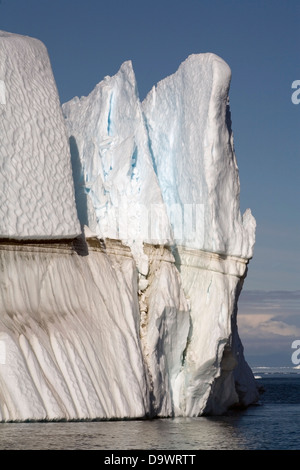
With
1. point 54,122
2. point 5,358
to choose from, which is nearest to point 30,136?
point 54,122

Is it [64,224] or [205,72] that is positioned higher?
[205,72]

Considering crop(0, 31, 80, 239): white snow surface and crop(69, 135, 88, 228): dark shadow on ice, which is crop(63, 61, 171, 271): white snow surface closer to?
crop(69, 135, 88, 228): dark shadow on ice

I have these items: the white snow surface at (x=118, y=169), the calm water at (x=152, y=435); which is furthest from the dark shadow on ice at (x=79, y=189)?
the calm water at (x=152, y=435)

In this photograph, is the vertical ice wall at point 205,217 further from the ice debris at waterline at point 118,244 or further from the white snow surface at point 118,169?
the white snow surface at point 118,169

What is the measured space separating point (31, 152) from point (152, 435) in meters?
7.62

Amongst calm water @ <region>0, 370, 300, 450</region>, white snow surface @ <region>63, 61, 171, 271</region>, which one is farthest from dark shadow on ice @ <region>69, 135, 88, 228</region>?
calm water @ <region>0, 370, 300, 450</region>

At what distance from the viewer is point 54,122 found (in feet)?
81.7

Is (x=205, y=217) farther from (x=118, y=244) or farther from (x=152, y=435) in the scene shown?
(x=152, y=435)

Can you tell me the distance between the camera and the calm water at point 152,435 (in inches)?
715

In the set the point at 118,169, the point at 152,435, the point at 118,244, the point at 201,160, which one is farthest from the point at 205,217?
the point at 152,435

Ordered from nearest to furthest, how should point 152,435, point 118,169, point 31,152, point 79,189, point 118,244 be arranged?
point 152,435 < point 31,152 < point 118,244 < point 79,189 < point 118,169

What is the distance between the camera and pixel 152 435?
67.1 feet

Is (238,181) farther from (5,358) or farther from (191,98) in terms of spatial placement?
(5,358)
